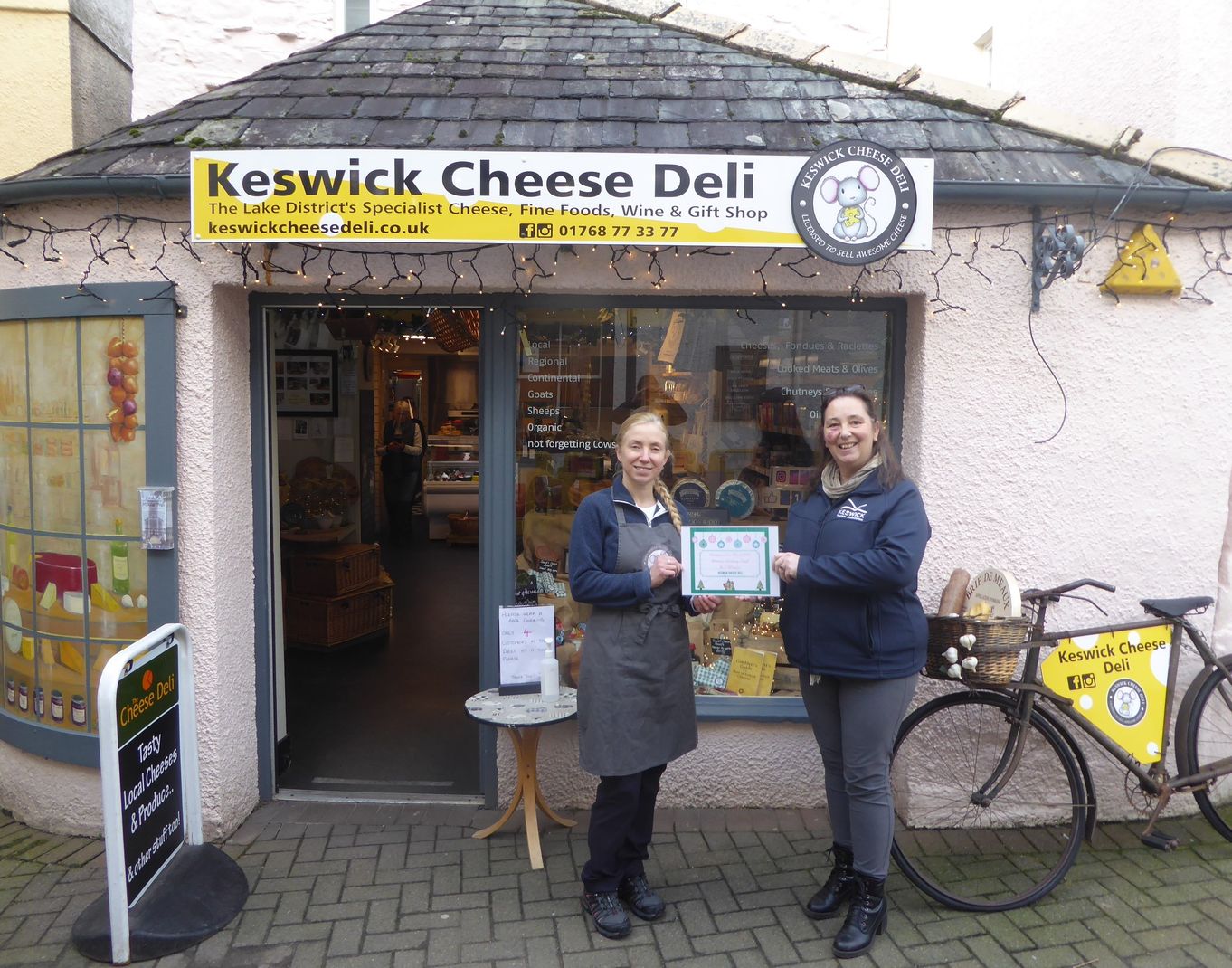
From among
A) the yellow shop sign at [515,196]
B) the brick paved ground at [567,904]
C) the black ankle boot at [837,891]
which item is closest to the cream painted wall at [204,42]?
the yellow shop sign at [515,196]

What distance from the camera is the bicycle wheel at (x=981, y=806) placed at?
11.5 feet

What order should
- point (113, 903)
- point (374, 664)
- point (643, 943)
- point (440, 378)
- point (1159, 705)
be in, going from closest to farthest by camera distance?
1. point (113, 903)
2. point (643, 943)
3. point (1159, 705)
4. point (374, 664)
5. point (440, 378)

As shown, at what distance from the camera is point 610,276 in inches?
156

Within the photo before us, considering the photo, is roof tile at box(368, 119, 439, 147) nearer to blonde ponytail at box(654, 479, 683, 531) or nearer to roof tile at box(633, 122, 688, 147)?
roof tile at box(633, 122, 688, 147)

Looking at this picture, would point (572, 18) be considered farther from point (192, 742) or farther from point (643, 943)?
point (643, 943)

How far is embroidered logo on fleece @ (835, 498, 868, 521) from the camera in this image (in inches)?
123

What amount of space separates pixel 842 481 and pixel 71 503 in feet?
11.5

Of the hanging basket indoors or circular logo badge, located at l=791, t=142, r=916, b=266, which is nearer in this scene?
circular logo badge, located at l=791, t=142, r=916, b=266

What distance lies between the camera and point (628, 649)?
317 centimetres

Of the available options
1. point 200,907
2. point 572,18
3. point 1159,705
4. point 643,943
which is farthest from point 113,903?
point 572,18

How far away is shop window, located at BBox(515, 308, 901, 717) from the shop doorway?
917 millimetres

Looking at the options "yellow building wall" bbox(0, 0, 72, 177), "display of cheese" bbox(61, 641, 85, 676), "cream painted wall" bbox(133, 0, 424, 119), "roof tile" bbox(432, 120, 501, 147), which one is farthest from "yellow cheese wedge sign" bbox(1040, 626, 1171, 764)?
"yellow building wall" bbox(0, 0, 72, 177)

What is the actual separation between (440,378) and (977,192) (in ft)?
40.9

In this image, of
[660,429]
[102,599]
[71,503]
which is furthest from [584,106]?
[102,599]
